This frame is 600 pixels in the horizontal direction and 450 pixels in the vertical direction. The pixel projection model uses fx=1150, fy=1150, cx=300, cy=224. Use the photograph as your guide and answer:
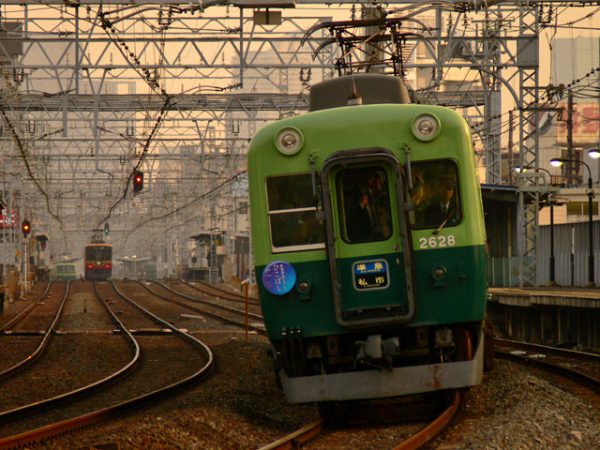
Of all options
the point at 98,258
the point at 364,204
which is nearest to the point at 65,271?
the point at 98,258

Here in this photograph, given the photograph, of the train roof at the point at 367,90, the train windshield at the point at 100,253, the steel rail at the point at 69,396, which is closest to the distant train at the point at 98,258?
the train windshield at the point at 100,253

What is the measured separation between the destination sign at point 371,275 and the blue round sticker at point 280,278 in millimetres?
623

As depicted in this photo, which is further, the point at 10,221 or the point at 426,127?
the point at 10,221

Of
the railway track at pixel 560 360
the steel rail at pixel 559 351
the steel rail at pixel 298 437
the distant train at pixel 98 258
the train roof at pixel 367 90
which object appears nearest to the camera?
the steel rail at pixel 298 437

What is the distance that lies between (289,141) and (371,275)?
5.13ft

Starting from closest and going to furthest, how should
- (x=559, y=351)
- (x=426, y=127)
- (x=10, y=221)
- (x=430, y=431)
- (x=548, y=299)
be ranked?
(x=430, y=431), (x=426, y=127), (x=559, y=351), (x=548, y=299), (x=10, y=221)

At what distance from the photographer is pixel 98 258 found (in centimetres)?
8375

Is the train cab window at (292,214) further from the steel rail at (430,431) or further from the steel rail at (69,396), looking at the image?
the steel rail at (69,396)

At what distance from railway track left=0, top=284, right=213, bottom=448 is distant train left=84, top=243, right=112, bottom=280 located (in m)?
55.5

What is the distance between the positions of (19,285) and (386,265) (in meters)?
43.1

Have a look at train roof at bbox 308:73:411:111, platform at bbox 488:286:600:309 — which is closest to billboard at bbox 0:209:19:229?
platform at bbox 488:286:600:309

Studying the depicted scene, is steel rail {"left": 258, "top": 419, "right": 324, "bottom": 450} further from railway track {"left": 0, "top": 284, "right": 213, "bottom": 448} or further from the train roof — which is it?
→ the train roof

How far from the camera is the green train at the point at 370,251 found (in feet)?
36.3

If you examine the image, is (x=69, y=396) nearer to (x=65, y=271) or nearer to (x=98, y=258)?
(x=98, y=258)
